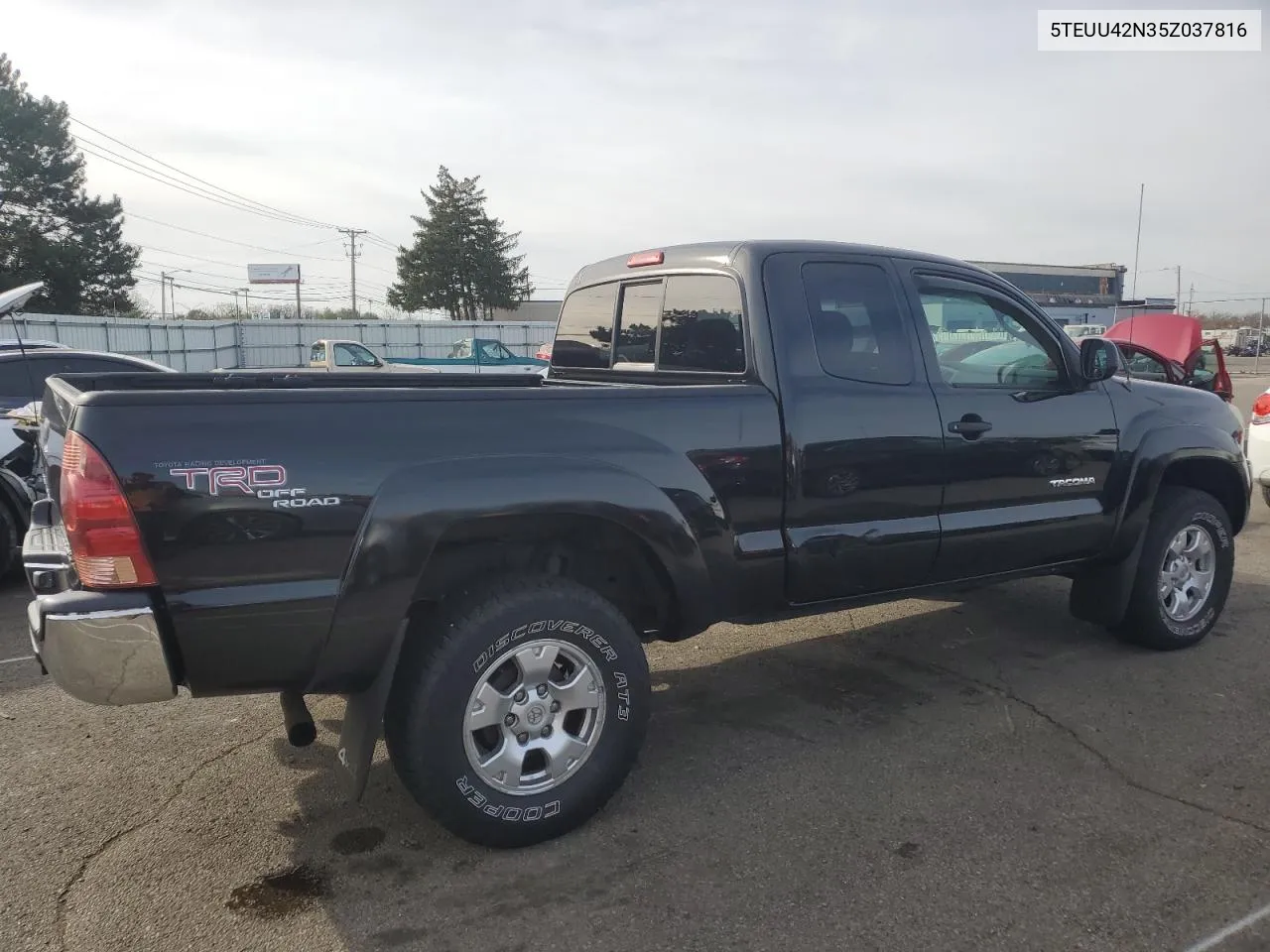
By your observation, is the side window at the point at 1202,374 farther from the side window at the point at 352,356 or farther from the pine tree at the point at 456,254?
the pine tree at the point at 456,254

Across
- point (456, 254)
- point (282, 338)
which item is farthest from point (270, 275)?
point (282, 338)

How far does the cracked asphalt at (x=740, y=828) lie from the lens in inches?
106

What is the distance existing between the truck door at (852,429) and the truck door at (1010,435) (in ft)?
0.38

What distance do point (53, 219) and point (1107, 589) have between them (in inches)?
1844

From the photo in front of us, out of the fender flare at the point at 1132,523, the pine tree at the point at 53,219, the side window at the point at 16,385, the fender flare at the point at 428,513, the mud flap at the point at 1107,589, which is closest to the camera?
the fender flare at the point at 428,513

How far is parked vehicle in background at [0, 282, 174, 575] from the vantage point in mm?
5871

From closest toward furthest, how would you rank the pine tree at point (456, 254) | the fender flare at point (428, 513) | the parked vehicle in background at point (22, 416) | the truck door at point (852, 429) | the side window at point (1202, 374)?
1. the fender flare at point (428, 513)
2. the truck door at point (852, 429)
3. the parked vehicle in background at point (22, 416)
4. the side window at point (1202, 374)
5. the pine tree at point (456, 254)

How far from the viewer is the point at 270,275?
7912cm

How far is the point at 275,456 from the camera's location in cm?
266

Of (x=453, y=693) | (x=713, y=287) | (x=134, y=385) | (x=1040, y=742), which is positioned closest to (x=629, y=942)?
(x=453, y=693)

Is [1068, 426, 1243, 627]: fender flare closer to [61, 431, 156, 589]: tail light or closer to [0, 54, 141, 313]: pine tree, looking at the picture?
[61, 431, 156, 589]: tail light

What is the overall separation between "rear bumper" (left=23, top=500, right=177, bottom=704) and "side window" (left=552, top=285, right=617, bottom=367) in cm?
251

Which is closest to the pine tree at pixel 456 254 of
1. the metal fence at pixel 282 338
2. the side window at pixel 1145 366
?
the metal fence at pixel 282 338

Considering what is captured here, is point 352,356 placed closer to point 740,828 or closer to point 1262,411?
point 1262,411
